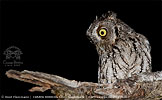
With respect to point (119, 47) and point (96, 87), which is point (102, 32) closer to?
point (119, 47)

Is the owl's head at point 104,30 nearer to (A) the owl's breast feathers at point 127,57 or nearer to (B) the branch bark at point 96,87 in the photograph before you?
(A) the owl's breast feathers at point 127,57

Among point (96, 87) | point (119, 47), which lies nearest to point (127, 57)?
point (119, 47)

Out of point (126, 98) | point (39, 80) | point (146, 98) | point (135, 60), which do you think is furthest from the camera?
point (135, 60)

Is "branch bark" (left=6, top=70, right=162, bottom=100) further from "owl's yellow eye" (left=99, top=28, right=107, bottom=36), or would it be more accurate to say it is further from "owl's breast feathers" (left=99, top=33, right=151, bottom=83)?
"owl's yellow eye" (left=99, top=28, right=107, bottom=36)

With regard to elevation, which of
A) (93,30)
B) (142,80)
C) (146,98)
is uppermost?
(93,30)

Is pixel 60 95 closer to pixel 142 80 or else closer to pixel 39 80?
pixel 39 80

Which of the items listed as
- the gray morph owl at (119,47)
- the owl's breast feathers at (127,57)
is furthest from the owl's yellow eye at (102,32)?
the owl's breast feathers at (127,57)

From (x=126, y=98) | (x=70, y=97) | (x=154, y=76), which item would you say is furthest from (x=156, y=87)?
(x=70, y=97)
